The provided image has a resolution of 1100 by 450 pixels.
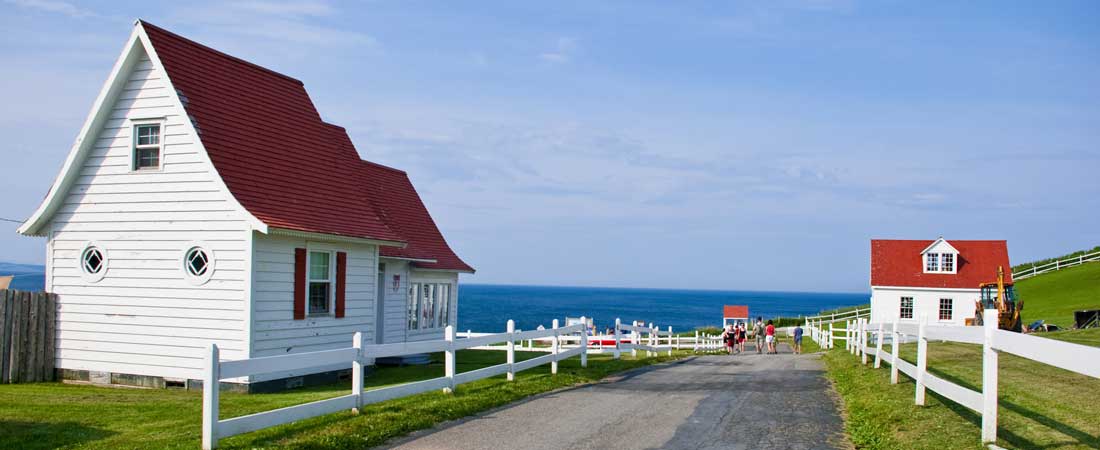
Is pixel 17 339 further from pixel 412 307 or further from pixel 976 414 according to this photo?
pixel 976 414

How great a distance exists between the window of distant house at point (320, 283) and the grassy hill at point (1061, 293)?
38.6 meters

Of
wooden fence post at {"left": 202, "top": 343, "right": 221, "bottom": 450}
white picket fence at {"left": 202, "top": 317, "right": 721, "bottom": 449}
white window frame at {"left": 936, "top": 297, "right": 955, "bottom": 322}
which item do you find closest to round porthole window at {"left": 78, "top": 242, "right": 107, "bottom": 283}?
white picket fence at {"left": 202, "top": 317, "right": 721, "bottom": 449}

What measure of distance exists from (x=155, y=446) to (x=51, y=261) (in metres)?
11.3

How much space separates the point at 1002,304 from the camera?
41062 millimetres

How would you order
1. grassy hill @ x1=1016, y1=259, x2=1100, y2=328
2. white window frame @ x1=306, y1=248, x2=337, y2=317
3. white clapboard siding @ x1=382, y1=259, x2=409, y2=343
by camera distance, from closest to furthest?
1. white window frame @ x1=306, y1=248, x2=337, y2=317
2. white clapboard siding @ x1=382, y1=259, x2=409, y2=343
3. grassy hill @ x1=1016, y1=259, x2=1100, y2=328

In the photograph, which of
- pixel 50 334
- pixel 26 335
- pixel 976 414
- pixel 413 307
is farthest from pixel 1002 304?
pixel 26 335

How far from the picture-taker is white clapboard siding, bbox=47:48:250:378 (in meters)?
17.8

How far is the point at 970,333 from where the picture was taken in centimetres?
1085

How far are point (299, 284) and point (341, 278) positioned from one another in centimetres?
155

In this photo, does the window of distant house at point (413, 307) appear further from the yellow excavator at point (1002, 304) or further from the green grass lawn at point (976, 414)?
the yellow excavator at point (1002, 304)

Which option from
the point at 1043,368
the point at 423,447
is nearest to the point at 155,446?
the point at 423,447

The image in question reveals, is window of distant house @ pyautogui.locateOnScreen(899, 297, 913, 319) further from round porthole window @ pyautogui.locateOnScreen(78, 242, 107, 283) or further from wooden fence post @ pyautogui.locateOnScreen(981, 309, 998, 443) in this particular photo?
wooden fence post @ pyautogui.locateOnScreen(981, 309, 998, 443)

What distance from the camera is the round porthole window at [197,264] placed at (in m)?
17.9

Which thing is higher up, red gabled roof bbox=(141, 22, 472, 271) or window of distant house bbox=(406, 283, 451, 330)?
red gabled roof bbox=(141, 22, 472, 271)
